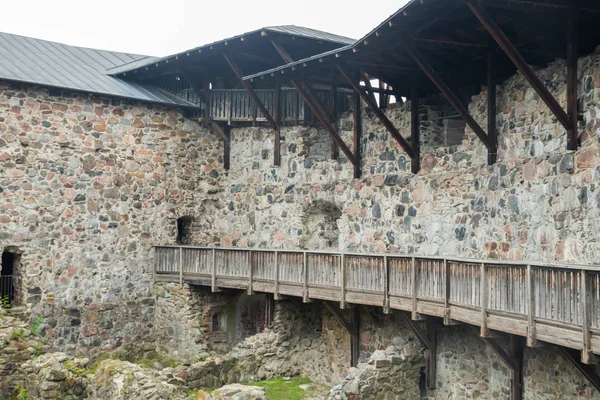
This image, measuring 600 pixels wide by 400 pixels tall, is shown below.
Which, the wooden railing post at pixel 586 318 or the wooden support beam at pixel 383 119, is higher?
the wooden support beam at pixel 383 119

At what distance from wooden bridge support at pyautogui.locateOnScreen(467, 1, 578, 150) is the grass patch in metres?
7.46

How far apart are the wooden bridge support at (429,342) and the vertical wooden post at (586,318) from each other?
486cm

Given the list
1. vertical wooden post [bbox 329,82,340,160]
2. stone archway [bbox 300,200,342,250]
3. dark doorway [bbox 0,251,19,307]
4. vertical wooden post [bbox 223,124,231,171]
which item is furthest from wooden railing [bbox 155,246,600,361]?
dark doorway [bbox 0,251,19,307]

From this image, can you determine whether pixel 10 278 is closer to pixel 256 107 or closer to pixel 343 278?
pixel 256 107

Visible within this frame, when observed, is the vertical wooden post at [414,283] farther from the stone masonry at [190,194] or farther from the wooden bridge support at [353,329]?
the wooden bridge support at [353,329]

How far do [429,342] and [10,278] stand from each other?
32.3 feet

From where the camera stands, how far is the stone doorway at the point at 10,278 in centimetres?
1831

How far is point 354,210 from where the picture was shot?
17.8 m

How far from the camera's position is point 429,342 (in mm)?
14500

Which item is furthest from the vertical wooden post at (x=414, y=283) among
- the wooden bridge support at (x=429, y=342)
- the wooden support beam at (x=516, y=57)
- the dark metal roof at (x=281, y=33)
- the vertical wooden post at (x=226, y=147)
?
the vertical wooden post at (x=226, y=147)

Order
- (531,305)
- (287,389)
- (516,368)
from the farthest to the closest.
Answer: (287,389) → (516,368) → (531,305)

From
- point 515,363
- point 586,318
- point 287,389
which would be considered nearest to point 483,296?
point 515,363

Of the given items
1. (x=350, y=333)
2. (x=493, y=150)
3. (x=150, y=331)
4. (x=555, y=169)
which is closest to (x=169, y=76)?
(x=150, y=331)

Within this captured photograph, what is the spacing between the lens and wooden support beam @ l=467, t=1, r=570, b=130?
11680 mm
